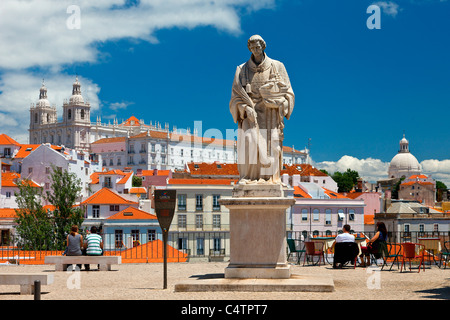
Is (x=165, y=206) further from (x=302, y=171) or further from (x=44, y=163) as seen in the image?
(x=44, y=163)

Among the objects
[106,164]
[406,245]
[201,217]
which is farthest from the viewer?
[106,164]

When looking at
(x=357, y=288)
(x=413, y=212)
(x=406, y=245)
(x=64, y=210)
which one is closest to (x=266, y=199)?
(x=357, y=288)

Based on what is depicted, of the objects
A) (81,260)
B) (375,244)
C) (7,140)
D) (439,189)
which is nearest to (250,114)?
(375,244)

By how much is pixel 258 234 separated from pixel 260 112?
233cm

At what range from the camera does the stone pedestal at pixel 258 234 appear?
35.8 feet

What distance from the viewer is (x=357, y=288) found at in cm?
1084

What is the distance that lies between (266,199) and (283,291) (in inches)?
66.0

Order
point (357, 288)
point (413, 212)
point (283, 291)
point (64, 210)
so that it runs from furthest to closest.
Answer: point (413, 212) → point (64, 210) → point (357, 288) → point (283, 291)

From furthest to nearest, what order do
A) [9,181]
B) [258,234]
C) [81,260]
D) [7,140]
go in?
1. [7,140]
2. [9,181]
3. [81,260]
4. [258,234]

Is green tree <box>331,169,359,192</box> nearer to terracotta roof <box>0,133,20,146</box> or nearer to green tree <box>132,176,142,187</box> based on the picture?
green tree <box>132,176,142,187</box>

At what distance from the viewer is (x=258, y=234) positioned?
11047 millimetres
